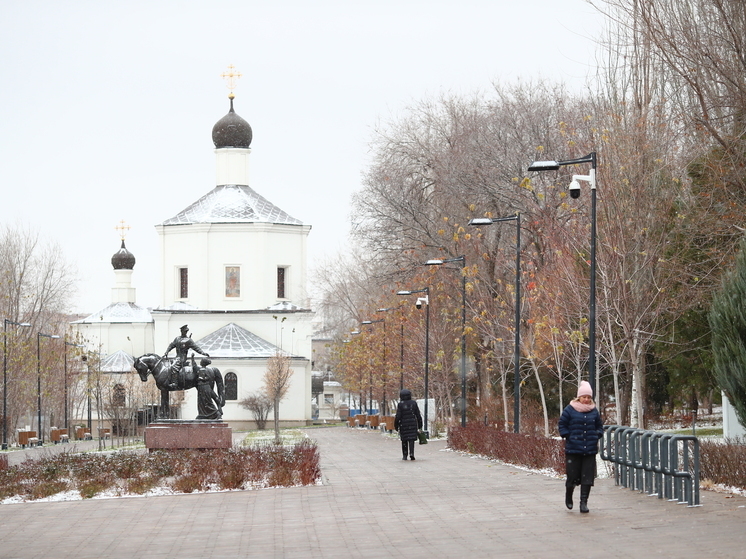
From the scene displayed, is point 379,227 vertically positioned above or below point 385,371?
above

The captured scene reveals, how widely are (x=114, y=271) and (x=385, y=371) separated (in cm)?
4010

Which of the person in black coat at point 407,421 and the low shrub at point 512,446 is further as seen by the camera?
the person in black coat at point 407,421

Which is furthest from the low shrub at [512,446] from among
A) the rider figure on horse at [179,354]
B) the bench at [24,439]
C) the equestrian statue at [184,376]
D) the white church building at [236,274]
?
the white church building at [236,274]

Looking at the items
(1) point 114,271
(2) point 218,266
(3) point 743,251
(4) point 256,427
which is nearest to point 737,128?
(3) point 743,251

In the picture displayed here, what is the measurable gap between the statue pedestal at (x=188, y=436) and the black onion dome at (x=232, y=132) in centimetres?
4821

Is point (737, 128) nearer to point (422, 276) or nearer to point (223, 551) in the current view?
point (223, 551)

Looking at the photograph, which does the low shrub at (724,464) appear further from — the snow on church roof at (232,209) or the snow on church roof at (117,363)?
the snow on church roof at (117,363)

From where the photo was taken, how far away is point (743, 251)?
18.6 meters

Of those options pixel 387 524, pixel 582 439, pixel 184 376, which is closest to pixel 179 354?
pixel 184 376

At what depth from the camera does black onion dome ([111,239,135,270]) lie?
91.3 meters

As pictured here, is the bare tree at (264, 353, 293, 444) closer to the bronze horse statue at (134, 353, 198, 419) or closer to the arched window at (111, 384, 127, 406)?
the arched window at (111, 384, 127, 406)

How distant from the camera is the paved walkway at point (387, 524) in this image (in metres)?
13.0

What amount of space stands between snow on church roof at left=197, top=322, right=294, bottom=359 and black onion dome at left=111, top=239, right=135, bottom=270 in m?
19.9

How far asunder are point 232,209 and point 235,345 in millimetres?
8875
